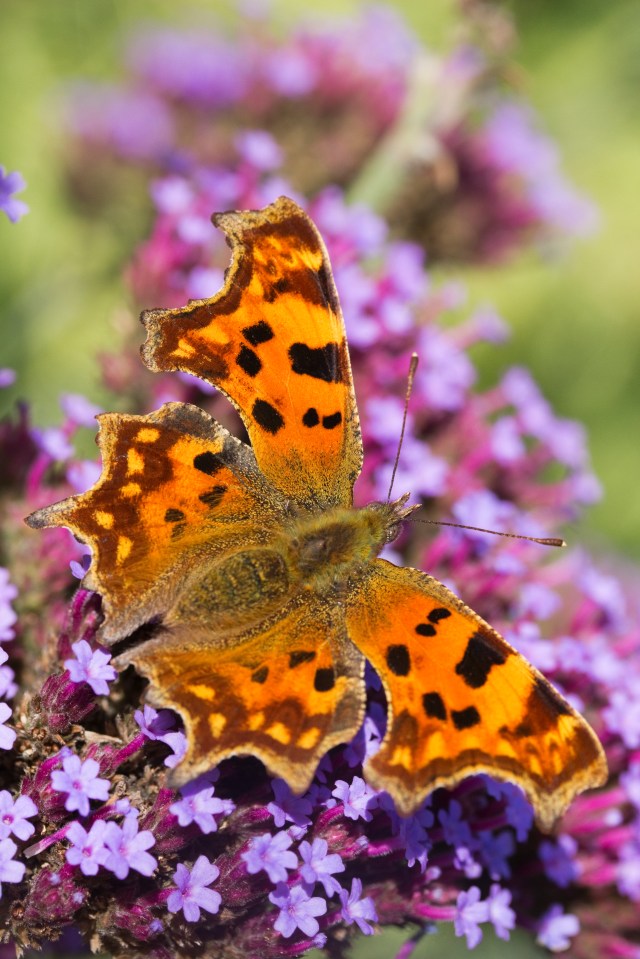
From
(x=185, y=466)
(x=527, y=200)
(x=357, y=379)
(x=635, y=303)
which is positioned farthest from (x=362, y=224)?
(x=635, y=303)

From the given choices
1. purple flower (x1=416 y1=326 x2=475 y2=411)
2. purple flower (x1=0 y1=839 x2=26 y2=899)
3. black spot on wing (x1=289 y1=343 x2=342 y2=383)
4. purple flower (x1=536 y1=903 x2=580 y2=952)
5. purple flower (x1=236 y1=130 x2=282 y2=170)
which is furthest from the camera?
purple flower (x1=236 y1=130 x2=282 y2=170)

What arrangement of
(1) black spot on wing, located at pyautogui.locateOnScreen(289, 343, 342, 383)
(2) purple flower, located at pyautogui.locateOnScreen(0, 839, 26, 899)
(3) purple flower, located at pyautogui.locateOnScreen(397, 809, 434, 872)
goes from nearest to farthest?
(2) purple flower, located at pyautogui.locateOnScreen(0, 839, 26, 899)
(3) purple flower, located at pyautogui.locateOnScreen(397, 809, 434, 872)
(1) black spot on wing, located at pyautogui.locateOnScreen(289, 343, 342, 383)

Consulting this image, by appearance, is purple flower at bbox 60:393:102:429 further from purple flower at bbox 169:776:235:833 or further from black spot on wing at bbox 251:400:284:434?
purple flower at bbox 169:776:235:833

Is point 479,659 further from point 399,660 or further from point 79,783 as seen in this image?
point 79,783

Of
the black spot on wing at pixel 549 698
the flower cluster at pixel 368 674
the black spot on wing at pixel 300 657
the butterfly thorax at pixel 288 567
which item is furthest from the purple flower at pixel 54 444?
the black spot on wing at pixel 549 698

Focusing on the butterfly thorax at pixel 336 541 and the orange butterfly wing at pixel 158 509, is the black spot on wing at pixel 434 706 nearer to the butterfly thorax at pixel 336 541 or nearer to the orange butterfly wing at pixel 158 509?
the butterfly thorax at pixel 336 541

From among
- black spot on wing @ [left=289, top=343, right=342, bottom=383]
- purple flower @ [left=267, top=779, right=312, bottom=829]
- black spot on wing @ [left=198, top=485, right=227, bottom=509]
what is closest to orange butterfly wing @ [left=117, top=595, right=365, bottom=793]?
purple flower @ [left=267, top=779, right=312, bottom=829]

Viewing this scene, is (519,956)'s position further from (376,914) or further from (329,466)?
(329,466)
